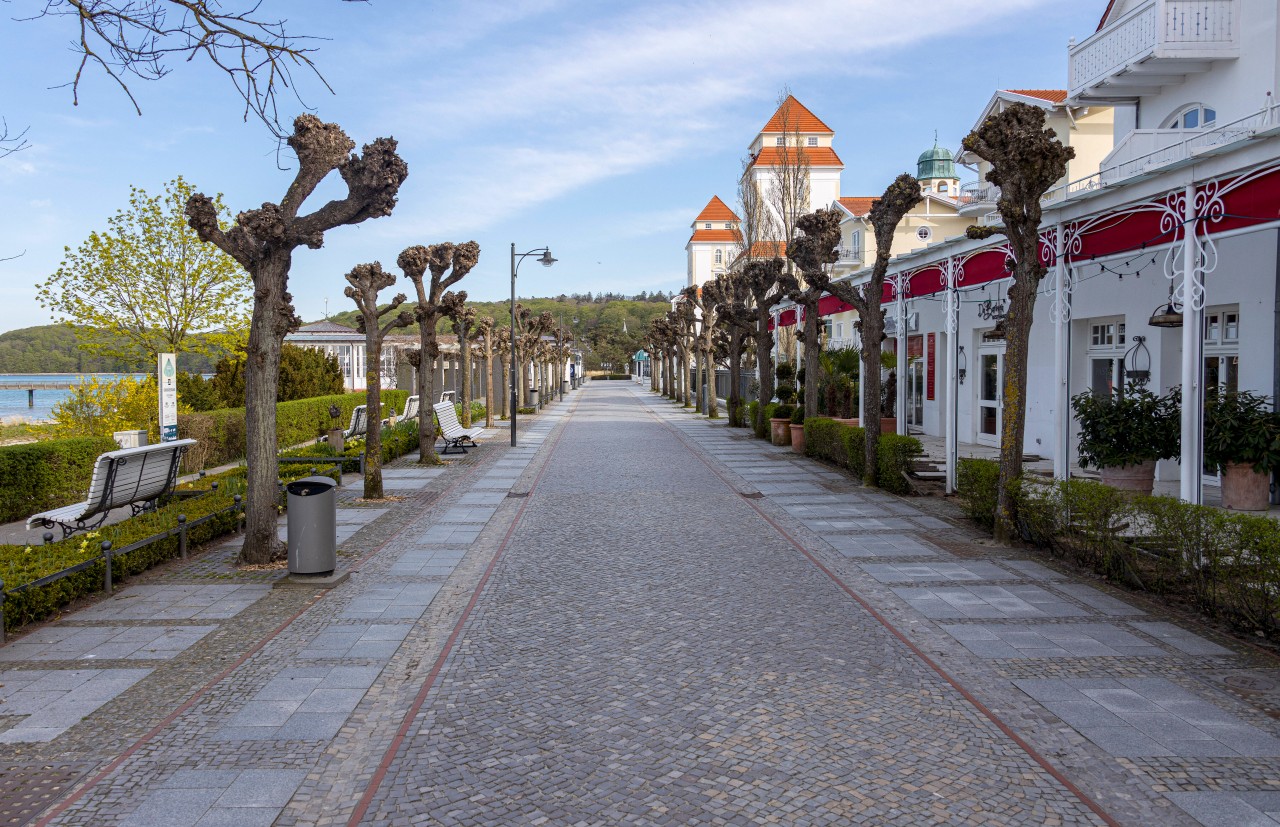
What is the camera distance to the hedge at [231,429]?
58.8 feet

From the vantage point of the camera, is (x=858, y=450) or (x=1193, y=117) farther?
(x=858, y=450)

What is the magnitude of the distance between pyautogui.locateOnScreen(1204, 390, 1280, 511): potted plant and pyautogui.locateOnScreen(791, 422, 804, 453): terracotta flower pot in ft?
38.5

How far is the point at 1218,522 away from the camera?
6.87 meters

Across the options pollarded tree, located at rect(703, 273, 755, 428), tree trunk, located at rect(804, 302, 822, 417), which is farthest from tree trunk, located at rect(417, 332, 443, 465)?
pollarded tree, located at rect(703, 273, 755, 428)

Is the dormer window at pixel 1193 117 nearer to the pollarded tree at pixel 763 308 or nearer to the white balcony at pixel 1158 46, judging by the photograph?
the white balcony at pixel 1158 46

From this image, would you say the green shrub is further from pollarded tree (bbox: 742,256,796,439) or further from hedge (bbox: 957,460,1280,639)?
pollarded tree (bbox: 742,256,796,439)

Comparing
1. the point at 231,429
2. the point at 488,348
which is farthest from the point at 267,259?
the point at 488,348

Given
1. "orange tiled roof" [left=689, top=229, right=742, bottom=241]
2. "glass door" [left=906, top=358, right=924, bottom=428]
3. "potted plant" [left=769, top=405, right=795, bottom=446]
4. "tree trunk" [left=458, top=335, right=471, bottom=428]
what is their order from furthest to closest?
"orange tiled roof" [left=689, top=229, right=742, bottom=241], "tree trunk" [left=458, top=335, right=471, bottom=428], "glass door" [left=906, top=358, right=924, bottom=428], "potted plant" [left=769, top=405, right=795, bottom=446]

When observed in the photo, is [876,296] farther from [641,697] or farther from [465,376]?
[465,376]

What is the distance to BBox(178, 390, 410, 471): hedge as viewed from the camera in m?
17.9

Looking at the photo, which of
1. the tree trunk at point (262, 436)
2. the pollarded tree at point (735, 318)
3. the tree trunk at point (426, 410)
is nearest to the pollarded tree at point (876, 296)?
the tree trunk at point (426, 410)

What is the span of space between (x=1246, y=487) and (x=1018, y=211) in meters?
4.04

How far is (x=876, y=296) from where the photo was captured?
50.2 ft

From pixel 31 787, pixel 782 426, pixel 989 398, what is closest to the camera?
pixel 31 787
